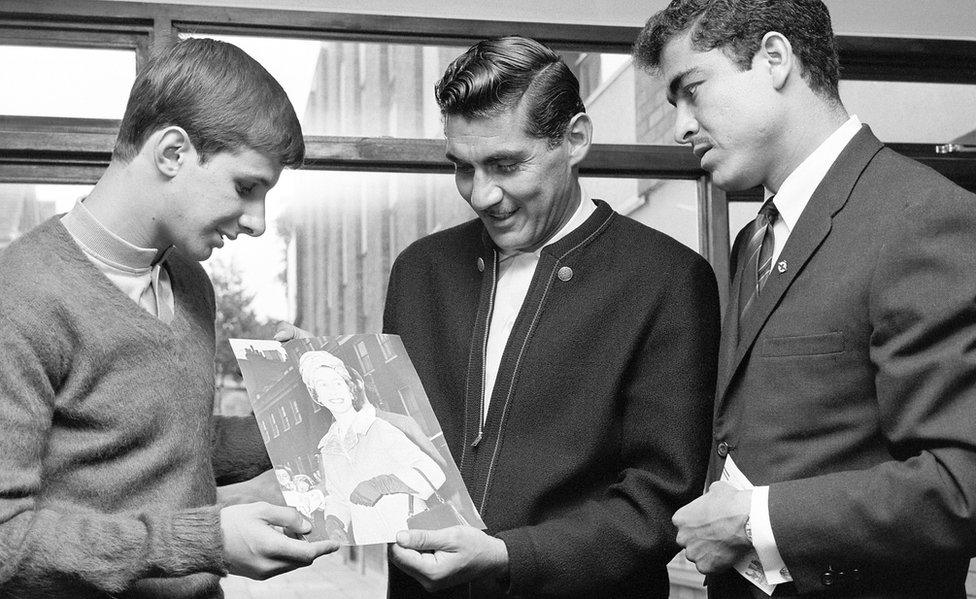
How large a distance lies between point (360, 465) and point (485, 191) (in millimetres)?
606

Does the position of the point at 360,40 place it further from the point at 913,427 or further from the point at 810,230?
the point at 913,427

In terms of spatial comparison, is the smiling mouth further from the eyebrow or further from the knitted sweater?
the knitted sweater

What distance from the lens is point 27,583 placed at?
1426mm

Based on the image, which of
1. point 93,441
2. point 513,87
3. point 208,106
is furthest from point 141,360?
point 513,87

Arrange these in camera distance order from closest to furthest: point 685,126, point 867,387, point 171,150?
point 867,387
point 171,150
point 685,126

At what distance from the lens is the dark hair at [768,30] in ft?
5.89

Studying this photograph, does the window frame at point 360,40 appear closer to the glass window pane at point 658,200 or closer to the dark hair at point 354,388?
the glass window pane at point 658,200

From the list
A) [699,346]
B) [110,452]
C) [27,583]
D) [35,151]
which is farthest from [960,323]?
[35,151]

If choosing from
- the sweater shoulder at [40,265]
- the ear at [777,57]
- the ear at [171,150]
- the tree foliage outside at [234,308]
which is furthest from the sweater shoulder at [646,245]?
the tree foliage outside at [234,308]

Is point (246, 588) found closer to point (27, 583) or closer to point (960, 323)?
point (27, 583)

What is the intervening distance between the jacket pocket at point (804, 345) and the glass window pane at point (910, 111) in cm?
215

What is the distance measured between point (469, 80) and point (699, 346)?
0.66 m

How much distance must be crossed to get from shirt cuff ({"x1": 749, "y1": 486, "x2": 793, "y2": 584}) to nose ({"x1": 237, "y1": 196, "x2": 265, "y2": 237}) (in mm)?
883

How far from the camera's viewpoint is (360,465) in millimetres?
1660
